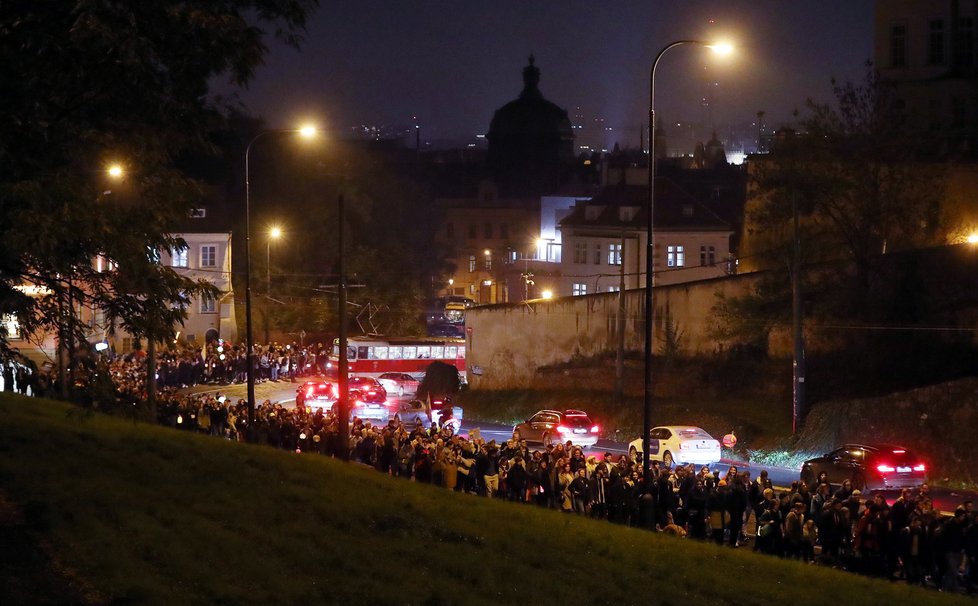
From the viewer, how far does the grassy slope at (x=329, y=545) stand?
13750 millimetres

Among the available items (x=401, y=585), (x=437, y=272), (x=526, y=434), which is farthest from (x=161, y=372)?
(x=437, y=272)

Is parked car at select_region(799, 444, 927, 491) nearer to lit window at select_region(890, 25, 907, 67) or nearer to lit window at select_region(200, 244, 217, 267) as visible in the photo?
lit window at select_region(890, 25, 907, 67)

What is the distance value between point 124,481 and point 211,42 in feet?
23.8

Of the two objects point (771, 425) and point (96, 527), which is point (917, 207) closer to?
point (771, 425)

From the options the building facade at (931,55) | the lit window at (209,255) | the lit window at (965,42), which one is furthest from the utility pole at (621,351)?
the lit window at (209,255)

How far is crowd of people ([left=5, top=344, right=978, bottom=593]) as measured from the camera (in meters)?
17.8

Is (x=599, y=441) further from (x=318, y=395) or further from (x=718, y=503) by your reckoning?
(x=718, y=503)

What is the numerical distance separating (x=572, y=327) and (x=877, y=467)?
80.6 feet

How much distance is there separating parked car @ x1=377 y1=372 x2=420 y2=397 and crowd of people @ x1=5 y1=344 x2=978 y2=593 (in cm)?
2374

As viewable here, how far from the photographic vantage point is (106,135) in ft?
52.7

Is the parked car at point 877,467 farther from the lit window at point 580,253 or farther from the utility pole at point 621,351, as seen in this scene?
the lit window at point 580,253

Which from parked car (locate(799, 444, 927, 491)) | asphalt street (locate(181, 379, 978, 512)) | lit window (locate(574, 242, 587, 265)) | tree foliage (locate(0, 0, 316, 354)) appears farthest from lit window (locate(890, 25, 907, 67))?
tree foliage (locate(0, 0, 316, 354))

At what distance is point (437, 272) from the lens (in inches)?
4035

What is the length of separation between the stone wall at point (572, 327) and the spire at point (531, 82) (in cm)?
8292
